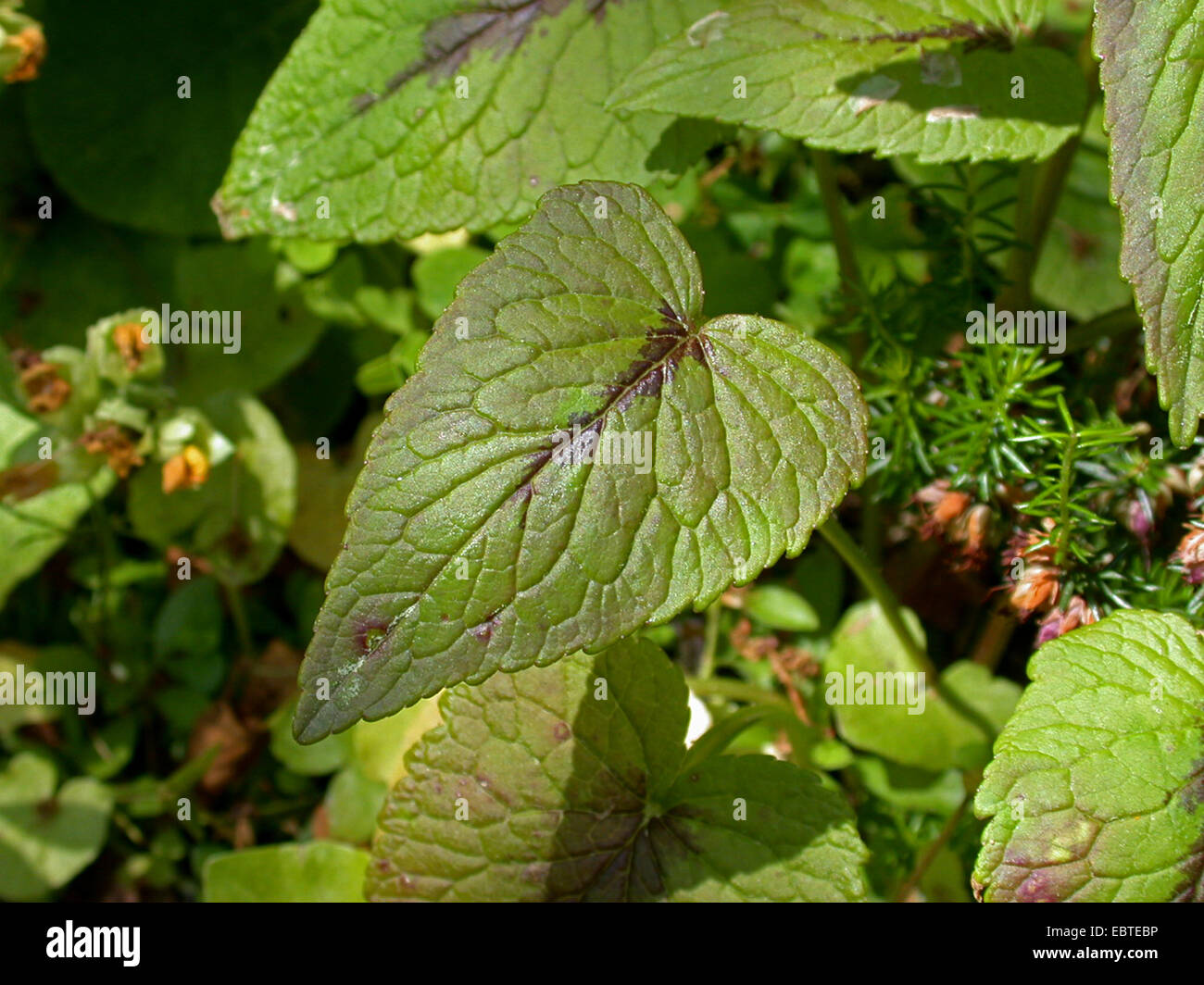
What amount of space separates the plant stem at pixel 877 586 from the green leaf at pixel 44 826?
1229 millimetres

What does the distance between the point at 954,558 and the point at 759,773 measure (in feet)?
1.42

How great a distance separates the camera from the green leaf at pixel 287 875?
5.15 feet

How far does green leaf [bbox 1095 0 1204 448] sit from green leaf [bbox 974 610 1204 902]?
267 mm

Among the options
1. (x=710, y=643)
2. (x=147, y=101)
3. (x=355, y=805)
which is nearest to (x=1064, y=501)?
(x=710, y=643)

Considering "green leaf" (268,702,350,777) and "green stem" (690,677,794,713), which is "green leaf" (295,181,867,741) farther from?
"green leaf" (268,702,350,777)

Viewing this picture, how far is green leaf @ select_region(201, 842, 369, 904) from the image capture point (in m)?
1.57

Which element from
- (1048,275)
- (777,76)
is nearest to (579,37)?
(777,76)

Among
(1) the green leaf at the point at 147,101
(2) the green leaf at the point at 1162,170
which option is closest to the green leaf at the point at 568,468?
(2) the green leaf at the point at 1162,170

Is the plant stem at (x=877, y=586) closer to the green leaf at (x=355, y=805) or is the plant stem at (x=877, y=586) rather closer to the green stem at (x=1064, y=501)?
the green stem at (x=1064, y=501)

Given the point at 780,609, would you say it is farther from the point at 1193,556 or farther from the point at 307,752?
the point at 307,752

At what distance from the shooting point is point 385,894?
1.27 meters

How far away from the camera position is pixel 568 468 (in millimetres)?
1046

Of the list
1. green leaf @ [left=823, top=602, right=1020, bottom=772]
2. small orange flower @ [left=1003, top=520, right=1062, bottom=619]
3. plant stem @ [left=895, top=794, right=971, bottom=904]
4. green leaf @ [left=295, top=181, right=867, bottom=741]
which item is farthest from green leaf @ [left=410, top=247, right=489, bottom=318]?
plant stem @ [left=895, top=794, right=971, bottom=904]

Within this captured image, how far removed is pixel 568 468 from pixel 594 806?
438 mm
